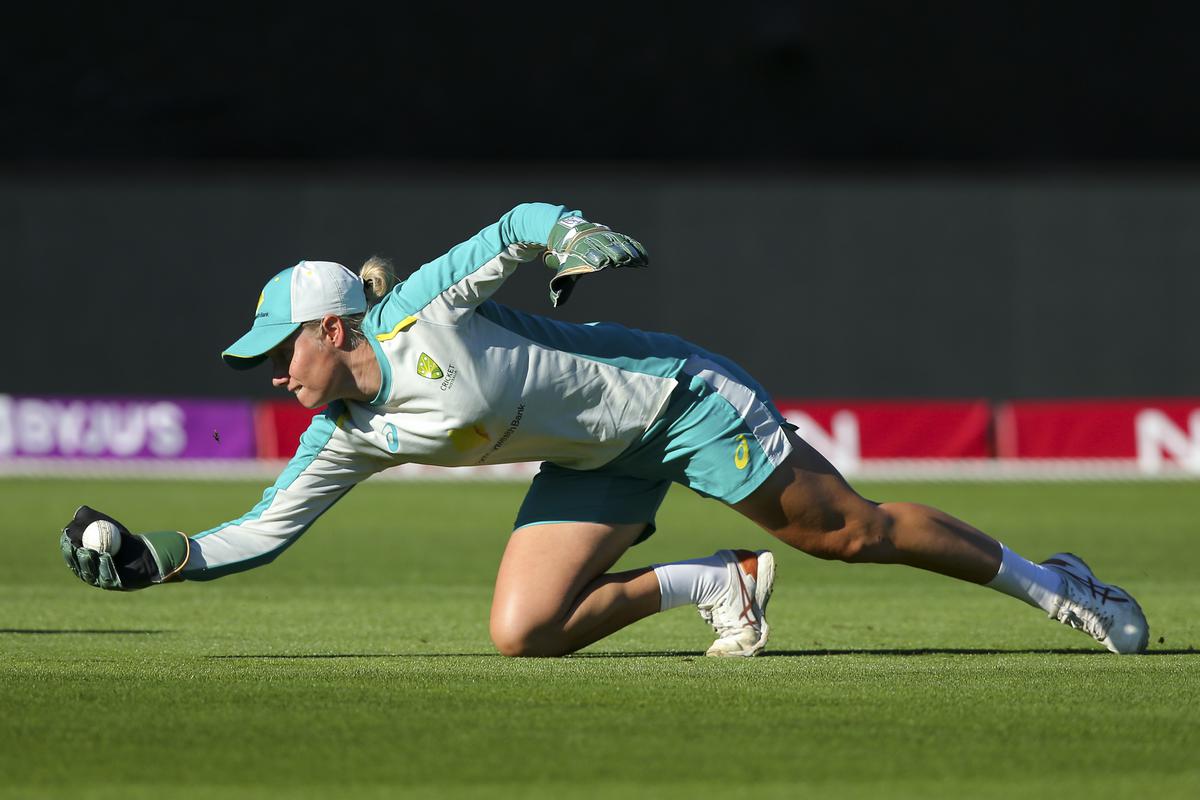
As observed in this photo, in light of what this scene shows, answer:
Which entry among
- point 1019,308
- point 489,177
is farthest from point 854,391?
point 489,177

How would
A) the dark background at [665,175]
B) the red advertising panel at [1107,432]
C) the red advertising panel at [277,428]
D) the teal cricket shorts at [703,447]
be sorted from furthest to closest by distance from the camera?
the dark background at [665,175]
the red advertising panel at [277,428]
the red advertising panel at [1107,432]
the teal cricket shorts at [703,447]

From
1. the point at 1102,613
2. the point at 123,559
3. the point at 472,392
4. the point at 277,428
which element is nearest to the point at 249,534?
the point at 123,559

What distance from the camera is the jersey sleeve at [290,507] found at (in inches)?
243

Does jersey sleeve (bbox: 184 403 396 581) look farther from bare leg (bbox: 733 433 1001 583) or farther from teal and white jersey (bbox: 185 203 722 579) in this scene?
bare leg (bbox: 733 433 1001 583)

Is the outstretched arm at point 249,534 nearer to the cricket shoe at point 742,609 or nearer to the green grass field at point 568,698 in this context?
the green grass field at point 568,698

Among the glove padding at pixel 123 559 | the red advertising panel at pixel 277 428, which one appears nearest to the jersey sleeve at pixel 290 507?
the glove padding at pixel 123 559

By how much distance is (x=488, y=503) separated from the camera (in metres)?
16.4

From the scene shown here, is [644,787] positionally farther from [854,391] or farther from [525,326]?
[854,391]

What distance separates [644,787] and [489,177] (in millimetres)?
21239

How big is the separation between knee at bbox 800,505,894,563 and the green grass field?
0.42m

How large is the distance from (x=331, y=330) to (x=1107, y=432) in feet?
51.9

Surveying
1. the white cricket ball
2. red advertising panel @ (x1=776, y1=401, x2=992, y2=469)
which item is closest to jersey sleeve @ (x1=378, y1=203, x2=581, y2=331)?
the white cricket ball

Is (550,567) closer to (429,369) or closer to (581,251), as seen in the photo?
(429,369)

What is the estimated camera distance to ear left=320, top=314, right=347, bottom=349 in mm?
5777
